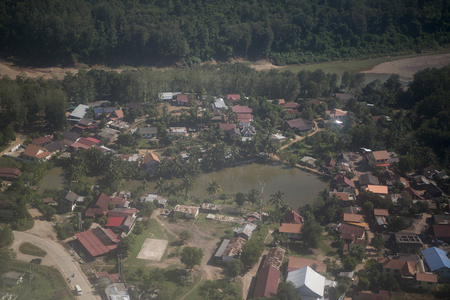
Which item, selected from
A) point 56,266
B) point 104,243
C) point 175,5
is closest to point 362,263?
point 104,243

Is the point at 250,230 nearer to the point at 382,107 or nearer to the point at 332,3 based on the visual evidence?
the point at 382,107

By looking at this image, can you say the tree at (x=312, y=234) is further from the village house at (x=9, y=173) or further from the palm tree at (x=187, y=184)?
the village house at (x=9, y=173)

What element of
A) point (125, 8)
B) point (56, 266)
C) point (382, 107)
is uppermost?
point (125, 8)

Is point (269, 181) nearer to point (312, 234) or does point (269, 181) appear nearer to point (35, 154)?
point (312, 234)

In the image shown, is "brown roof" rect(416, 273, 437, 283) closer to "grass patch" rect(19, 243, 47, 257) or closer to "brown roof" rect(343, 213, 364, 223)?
"brown roof" rect(343, 213, 364, 223)

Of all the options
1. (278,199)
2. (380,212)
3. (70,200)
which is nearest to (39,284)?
(70,200)

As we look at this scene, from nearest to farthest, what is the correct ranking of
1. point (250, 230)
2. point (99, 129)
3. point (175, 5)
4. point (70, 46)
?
1. point (250, 230)
2. point (99, 129)
3. point (70, 46)
4. point (175, 5)
